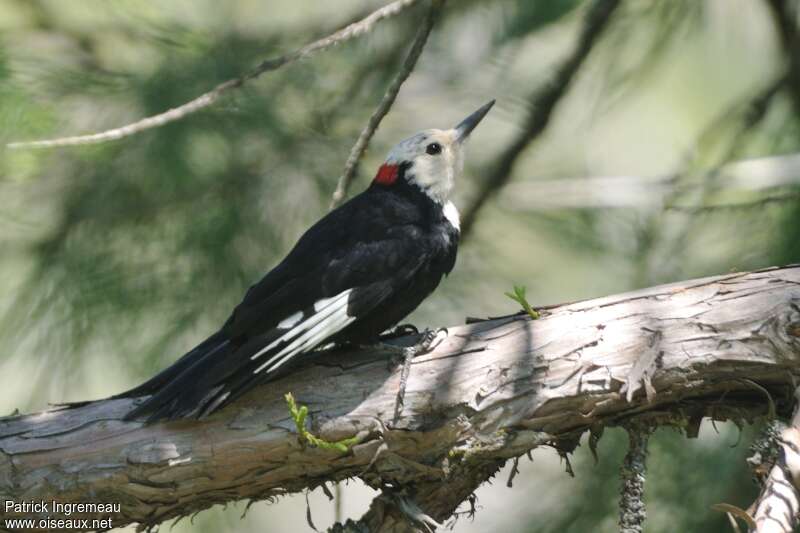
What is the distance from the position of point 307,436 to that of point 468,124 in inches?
33.4

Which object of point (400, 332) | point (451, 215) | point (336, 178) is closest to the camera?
point (400, 332)

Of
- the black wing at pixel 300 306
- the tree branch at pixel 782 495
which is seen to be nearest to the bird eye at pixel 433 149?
the black wing at pixel 300 306

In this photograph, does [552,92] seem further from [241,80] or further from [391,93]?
[241,80]

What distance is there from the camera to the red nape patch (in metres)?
2.10

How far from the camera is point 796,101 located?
2225mm

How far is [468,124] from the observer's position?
2.19m

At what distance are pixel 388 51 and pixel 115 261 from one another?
27.6 inches

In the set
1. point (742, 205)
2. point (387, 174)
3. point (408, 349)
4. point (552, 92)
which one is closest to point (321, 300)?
point (408, 349)

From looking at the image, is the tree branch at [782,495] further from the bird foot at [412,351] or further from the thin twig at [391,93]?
the thin twig at [391,93]

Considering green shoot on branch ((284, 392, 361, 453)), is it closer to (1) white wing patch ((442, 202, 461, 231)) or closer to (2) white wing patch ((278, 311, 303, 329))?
(2) white wing patch ((278, 311, 303, 329))

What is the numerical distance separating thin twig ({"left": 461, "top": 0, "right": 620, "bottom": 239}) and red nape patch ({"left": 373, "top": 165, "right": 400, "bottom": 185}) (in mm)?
246

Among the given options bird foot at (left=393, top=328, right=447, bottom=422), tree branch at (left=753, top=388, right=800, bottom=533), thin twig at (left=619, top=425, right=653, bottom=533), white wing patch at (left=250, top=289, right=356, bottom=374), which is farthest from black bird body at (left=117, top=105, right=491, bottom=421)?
tree branch at (left=753, top=388, right=800, bottom=533)

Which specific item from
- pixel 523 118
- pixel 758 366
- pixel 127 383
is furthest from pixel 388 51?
pixel 758 366

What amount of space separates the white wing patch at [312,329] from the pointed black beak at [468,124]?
0.55 metres
